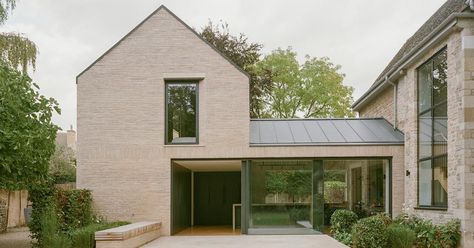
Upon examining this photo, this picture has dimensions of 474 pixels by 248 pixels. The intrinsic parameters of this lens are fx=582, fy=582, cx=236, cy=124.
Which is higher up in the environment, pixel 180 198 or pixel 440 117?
pixel 440 117

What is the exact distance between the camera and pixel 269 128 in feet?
62.6

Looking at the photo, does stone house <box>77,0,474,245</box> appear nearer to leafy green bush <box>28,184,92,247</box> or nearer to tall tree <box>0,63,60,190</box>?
leafy green bush <box>28,184,92,247</box>

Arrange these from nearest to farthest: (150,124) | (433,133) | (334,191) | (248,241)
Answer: (433,133) < (248,241) < (150,124) < (334,191)

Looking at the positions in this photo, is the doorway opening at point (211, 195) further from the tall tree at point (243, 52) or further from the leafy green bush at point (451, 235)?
the leafy green bush at point (451, 235)

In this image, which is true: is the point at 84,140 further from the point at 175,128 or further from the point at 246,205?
the point at 246,205

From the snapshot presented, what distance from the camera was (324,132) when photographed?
1859 cm

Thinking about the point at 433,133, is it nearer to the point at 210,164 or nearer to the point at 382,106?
the point at 382,106

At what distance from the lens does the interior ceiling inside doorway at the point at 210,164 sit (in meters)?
18.3

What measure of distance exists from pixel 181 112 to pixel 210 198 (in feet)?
19.8

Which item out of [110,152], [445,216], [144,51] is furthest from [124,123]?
[445,216]

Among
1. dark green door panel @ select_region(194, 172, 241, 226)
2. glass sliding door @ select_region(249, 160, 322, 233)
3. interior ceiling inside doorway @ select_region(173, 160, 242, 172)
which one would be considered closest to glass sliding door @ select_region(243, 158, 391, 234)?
glass sliding door @ select_region(249, 160, 322, 233)

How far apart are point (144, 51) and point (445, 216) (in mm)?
9809

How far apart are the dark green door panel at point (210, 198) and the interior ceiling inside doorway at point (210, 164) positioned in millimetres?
664

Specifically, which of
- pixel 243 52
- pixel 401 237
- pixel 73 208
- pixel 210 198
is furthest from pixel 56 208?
pixel 243 52
